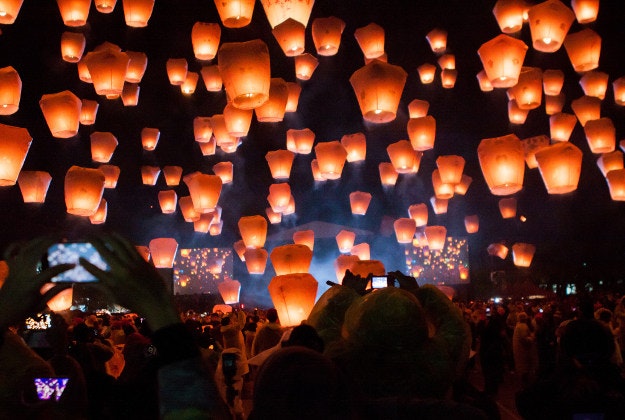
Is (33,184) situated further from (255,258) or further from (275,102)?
(255,258)

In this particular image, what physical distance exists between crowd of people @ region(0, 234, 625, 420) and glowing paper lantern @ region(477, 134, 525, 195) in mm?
5981

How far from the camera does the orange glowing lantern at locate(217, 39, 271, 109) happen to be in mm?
7250

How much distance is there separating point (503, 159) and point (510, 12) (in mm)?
2903

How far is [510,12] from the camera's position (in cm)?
994

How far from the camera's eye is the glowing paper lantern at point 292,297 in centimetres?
896

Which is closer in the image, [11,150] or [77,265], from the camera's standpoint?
[77,265]

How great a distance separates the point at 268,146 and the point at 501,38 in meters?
16.3

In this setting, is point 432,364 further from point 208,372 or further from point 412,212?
point 412,212

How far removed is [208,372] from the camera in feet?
3.49

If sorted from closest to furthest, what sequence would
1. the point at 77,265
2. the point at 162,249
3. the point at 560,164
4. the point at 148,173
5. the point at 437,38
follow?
the point at 77,265
the point at 560,164
the point at 437,38
the point at 162,249
the point at 148,173

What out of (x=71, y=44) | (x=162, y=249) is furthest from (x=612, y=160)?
(x=162, y=249)

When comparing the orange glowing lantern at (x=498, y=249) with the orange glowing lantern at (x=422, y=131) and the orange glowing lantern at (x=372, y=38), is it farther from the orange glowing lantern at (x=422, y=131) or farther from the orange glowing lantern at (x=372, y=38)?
the orange glowing lantern at (x=372, y=38)

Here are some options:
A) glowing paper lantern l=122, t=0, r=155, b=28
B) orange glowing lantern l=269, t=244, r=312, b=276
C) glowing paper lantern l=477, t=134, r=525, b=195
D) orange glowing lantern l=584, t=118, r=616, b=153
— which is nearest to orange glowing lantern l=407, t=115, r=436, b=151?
orange glowing lantern l=584, t=118, r=616, b=153

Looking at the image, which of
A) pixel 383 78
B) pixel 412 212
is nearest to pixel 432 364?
pixel 383 78
